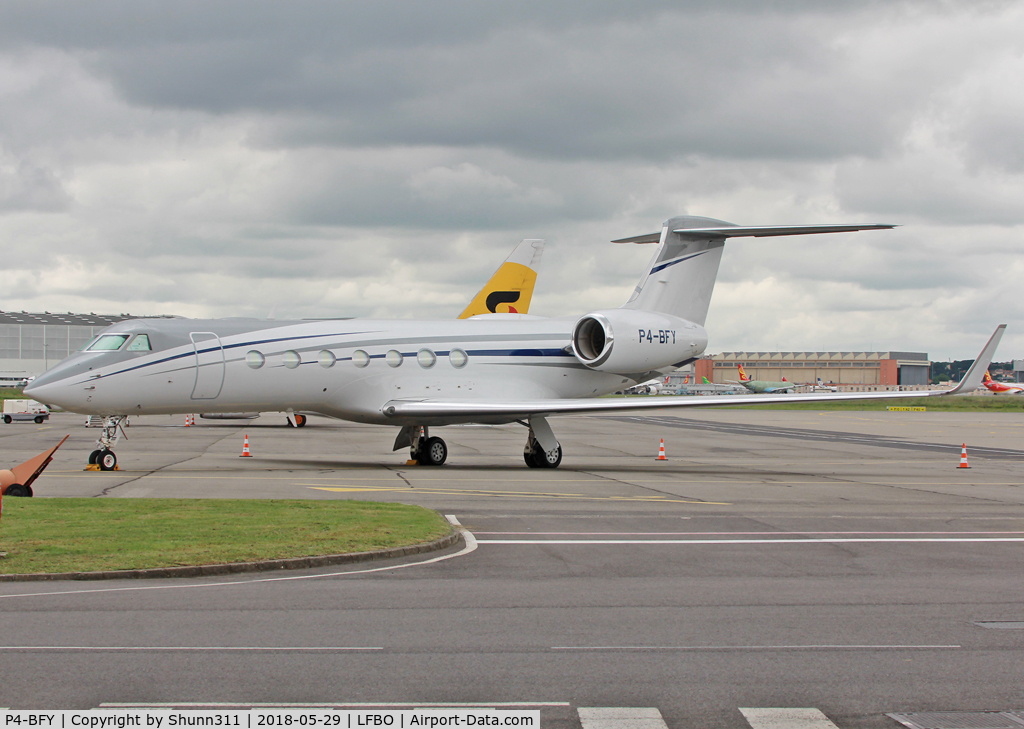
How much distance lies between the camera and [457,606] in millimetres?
9359

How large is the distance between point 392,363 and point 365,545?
13847 mm

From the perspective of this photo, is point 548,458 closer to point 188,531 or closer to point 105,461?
point 105,461

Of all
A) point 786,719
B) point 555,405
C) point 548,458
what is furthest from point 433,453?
point 786,719

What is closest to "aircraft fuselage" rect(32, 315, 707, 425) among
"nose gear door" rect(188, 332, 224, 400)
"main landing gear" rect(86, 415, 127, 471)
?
"nose gear door" rect(188, 332, 224, 400)

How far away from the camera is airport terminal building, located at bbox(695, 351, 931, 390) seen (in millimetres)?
A: 181750

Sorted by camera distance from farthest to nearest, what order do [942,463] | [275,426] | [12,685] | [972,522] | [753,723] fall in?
[275,426]
[942,463]
[972,522]
[12,685]
[753,723]

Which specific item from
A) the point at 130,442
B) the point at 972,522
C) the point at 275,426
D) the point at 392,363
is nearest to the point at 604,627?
the point at 972,522

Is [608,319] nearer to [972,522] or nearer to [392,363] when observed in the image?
[392,363]

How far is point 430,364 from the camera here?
87.1 feet

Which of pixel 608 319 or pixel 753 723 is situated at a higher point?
pixel 608 319

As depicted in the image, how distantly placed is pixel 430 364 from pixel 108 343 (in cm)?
801

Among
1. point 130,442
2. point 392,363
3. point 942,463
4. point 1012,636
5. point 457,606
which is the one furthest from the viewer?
point 130,442

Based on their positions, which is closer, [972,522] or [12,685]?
[12,685]

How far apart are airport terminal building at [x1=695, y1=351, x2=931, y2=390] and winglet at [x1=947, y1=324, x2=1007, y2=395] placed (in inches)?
6139
